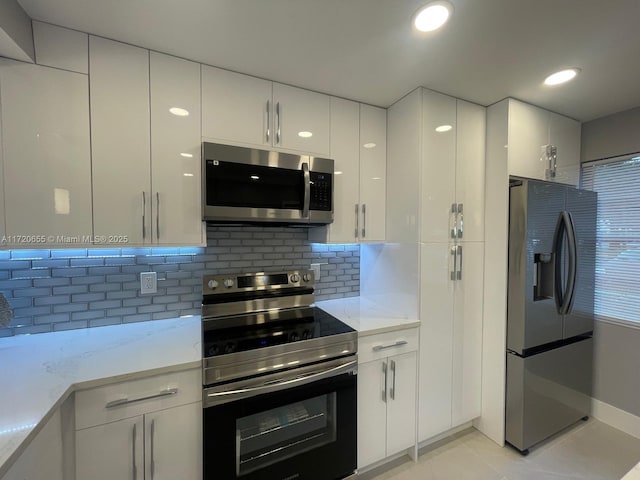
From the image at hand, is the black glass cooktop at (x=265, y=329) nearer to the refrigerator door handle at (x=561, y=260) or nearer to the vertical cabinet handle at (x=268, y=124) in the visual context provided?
the vertical cabinet handle at (x=268, y=124)

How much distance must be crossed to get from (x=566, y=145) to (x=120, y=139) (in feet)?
10.4

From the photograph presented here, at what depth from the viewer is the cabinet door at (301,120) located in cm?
179

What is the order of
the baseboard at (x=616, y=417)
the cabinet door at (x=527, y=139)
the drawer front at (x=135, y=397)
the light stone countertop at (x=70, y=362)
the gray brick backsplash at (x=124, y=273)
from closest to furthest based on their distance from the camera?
the light stone countertop at (x=70, y=362) < the drawer front at (x=135, y=397) < the gray brick backsplash at (x=124, y=273) < the cabinet door at (x=527, y=139) < the baseboard at (x=616, y=417)

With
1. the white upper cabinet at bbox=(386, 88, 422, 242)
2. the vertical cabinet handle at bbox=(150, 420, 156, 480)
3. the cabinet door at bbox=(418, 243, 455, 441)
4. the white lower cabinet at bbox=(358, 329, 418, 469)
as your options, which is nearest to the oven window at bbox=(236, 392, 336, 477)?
the white lower cabinet at bbox=(358, 329, 418, 469)

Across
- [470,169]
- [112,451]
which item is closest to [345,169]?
[470,169]

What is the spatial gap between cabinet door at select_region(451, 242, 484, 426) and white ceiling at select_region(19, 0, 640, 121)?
1163 mm

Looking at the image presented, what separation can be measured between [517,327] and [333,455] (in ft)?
4.83

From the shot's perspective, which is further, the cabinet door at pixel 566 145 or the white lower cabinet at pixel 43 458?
the cabinet door at pixel 566 145

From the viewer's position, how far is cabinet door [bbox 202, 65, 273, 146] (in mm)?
1615

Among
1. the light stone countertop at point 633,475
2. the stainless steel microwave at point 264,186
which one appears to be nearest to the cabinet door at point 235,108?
the stainless steel microwave at point 264,186

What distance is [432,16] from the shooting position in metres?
1.24

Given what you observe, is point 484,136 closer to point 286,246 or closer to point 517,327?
point 517,327

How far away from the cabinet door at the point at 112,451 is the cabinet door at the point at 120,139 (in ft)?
2.75

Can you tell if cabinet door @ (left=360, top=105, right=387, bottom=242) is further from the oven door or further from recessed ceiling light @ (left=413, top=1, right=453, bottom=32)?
the oven door
